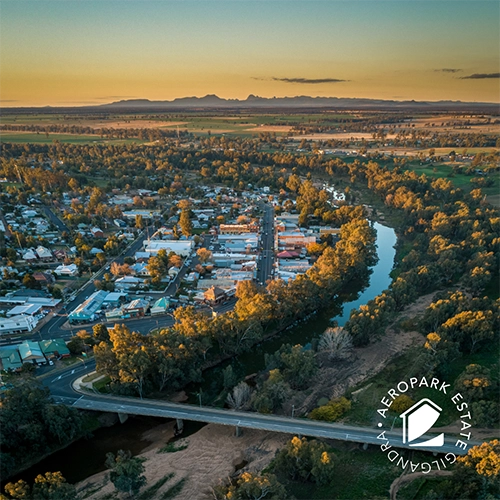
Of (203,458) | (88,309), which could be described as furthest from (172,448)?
(88,309)

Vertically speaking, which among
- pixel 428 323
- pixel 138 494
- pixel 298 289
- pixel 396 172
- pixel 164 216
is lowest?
pixel 138 494

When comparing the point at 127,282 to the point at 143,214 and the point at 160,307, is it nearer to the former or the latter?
the point at 160,307

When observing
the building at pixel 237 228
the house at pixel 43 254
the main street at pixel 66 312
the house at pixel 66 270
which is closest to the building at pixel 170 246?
the main street at pixel 66 312

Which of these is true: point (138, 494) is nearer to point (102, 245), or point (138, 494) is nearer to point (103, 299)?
point (103, 299)

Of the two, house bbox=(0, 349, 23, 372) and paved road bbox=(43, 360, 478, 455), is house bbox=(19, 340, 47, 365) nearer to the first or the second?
house bbox=(0, 349, 23, 372)

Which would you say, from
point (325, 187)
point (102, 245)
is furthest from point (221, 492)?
point (325, 187)

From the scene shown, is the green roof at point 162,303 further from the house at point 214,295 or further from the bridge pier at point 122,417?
the bridge pier at point 122,417
